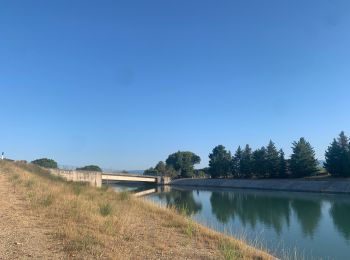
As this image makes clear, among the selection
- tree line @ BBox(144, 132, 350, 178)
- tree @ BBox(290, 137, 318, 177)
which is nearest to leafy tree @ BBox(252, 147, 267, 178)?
tree line @ BBox(144, 132, 350, 178)

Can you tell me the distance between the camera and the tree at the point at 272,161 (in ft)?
260

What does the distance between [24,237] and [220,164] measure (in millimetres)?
87966

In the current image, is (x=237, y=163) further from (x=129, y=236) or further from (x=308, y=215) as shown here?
(x=129, y=236)

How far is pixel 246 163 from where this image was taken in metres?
87.4

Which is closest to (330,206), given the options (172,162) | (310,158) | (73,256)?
(310,158)

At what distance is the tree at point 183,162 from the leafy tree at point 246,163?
2569 centimetres

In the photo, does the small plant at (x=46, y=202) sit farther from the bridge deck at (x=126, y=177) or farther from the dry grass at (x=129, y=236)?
the bridge deck at (x=126, y=177)

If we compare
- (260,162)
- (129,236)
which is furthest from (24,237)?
(260,162)

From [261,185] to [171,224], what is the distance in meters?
62.8

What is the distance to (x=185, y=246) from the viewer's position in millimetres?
10594

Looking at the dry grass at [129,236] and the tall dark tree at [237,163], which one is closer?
the dry grass at [129,236]

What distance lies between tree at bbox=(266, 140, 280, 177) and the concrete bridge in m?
30.3

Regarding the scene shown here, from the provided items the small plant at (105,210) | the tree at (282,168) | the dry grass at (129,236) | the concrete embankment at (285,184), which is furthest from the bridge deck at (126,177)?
the dry grass at (129,236)

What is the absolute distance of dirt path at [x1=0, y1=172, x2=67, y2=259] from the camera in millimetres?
8148
